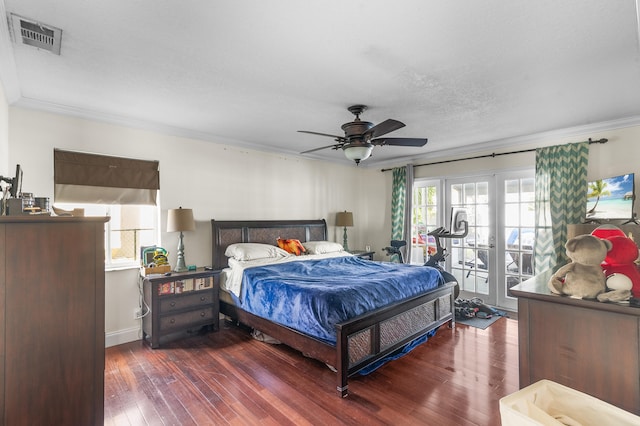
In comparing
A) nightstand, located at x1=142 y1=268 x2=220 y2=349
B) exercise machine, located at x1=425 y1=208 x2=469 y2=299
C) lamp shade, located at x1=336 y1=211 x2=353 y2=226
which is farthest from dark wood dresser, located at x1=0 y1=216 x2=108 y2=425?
lamp shade, located at x1=336 y1=211 x2=353 y2=226

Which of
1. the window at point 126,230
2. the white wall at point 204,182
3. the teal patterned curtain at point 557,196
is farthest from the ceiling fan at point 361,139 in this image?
the window at point 126,230

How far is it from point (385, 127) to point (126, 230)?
3.22m

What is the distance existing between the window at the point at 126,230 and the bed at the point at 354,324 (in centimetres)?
76

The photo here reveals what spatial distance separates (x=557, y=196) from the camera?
13.5 feet

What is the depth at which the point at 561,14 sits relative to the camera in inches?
69.7

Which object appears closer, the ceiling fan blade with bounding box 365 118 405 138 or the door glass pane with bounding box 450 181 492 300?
the ceiling fan blade with bounding box 365 118 405 138

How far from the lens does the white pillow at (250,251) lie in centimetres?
408

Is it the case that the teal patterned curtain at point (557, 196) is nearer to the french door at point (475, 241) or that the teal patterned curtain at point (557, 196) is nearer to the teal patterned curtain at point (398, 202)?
the french door at point (475, 241)

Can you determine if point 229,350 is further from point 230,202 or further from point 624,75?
point 624,75

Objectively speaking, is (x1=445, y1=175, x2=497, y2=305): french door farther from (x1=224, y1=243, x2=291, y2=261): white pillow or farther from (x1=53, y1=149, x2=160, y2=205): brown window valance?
(x1=53, y1=149, x2=160, y2=205): brown window valance

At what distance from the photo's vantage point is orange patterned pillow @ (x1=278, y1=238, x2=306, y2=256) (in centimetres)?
474

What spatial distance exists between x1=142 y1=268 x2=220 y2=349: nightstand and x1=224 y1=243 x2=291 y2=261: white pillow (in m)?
0.36

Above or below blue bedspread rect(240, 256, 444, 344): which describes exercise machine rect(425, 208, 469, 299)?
above

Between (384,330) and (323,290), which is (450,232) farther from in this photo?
(323,290)
